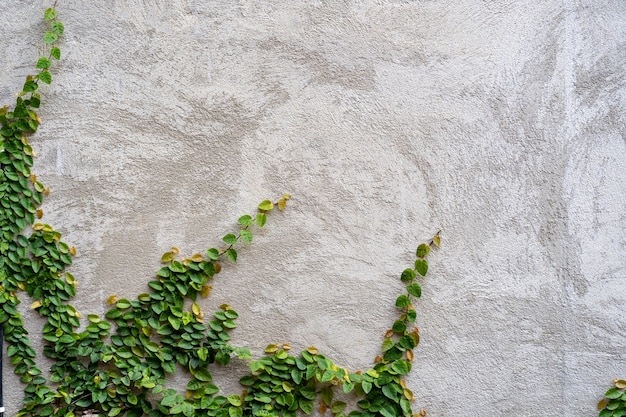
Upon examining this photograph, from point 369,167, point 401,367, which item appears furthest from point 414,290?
point 369,167

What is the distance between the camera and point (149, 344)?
3.03 meters

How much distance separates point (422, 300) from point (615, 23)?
1698 millimetres

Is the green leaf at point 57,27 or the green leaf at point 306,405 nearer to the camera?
the green leaf at point 306,405

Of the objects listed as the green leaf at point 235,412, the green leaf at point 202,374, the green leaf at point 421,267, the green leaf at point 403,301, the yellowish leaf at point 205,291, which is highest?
the green leaf at point 421,267

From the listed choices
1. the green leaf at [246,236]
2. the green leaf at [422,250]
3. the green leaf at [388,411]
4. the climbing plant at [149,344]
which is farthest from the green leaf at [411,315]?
the green leaf at [246,236]

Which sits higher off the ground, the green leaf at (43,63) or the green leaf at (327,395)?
the green leaf at (43,63)

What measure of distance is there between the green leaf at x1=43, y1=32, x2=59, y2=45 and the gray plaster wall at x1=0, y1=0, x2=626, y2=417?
3.4 inches

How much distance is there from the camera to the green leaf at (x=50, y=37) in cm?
309

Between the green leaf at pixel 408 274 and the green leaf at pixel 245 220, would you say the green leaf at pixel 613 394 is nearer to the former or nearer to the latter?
the green leaf at pixel 408 274

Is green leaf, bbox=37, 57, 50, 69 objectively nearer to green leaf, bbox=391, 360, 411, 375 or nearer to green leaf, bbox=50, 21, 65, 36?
green leaf, bbox=50, 21, 65, 36

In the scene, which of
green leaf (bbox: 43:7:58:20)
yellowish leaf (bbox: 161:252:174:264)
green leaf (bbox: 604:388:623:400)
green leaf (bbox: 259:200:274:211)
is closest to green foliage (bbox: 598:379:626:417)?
green leaf (bbox: 604:388:623:400)

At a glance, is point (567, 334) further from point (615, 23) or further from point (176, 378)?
point (176, 378)

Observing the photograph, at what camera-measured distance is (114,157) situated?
3.12 metres

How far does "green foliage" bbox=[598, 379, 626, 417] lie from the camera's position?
10.00 feet
